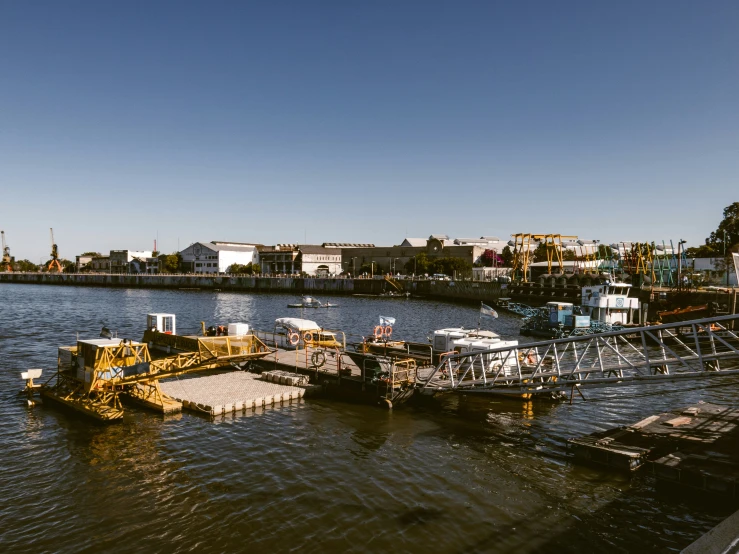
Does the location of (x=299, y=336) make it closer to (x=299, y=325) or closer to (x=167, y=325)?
(x=299, y=325)

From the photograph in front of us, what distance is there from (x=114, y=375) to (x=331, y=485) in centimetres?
1515

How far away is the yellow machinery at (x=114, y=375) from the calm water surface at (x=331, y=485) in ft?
3.21

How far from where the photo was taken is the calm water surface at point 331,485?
1608 centimetres

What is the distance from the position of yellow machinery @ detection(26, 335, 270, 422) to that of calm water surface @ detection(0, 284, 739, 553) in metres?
0.98

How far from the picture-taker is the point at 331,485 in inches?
780

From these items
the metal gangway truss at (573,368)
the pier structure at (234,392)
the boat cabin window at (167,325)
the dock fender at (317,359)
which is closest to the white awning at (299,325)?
the dock fender at (317,359)

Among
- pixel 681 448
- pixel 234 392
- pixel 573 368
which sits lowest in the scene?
pixel 681 448

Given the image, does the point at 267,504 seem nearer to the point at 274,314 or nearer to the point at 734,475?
the point at 734,475

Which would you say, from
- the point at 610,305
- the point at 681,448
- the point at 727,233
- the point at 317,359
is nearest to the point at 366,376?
the point at 317,359

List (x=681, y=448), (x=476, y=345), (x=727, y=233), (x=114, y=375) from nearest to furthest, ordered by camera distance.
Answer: (x=681, y=448)
(x=114, y=375)
(x=476, y=345)
(x=727, y=233)

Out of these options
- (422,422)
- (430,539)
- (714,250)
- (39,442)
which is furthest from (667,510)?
(714,250)

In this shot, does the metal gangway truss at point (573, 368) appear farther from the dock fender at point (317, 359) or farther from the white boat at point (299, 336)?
the white boat at point (299, 336)

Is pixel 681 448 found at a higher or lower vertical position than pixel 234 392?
lower

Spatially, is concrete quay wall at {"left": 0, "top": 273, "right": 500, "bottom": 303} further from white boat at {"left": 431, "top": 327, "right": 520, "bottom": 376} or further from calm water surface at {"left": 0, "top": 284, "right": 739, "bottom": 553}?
calm water surface at {"left": 0, "top": 284, "right": 739, "bottom": 553}
